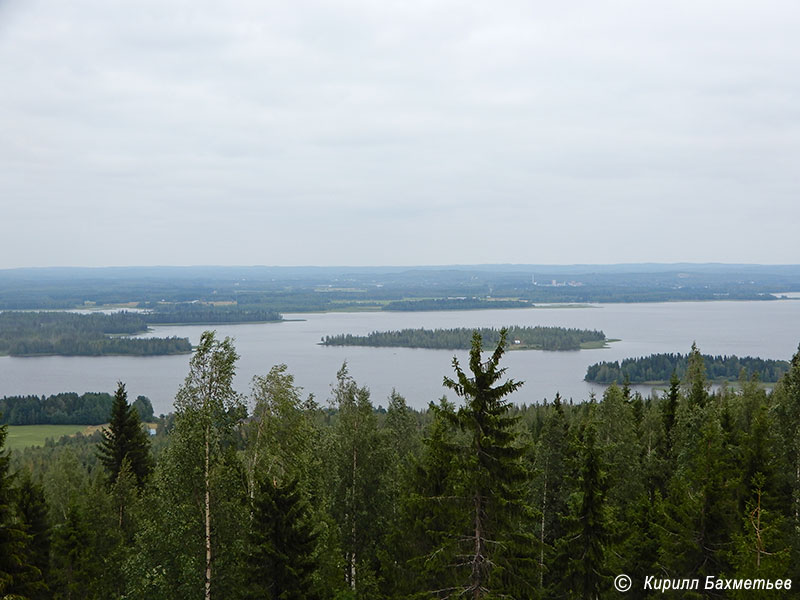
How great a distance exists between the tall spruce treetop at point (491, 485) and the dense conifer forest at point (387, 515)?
0.04m

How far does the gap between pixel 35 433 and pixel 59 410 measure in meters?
8.31

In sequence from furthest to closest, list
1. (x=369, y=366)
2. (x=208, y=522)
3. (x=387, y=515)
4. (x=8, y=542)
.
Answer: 1. (x=369, y=366)
2. (x=387, y=515)
3. (x=208, y=522)
4. (x=8, y=542)

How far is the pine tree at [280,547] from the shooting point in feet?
54.4

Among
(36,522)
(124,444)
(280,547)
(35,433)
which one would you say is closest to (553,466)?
(280,547)

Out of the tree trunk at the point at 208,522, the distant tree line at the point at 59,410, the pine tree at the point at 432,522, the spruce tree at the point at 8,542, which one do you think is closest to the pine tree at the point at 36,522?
the spruce tree at the point at 8,542

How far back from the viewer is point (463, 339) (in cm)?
18475

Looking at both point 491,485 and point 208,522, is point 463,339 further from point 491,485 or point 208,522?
point 491,485

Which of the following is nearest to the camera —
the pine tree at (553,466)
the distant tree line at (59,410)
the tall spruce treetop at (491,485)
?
the tall spruce treetop at (491,485)

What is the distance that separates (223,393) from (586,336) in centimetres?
18193

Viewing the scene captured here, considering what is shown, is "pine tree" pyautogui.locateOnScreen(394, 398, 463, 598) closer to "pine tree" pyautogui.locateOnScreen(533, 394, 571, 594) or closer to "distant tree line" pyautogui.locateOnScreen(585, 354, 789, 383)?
"pine tree" pyautogui.locateOnScreen(533, 394, 571, 594)

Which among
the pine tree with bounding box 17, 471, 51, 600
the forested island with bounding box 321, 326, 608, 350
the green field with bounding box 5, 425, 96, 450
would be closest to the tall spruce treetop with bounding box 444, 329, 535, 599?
the pine tree with bounding box 17, 471, 51, 600

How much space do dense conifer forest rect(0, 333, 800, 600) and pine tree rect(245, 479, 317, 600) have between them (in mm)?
40

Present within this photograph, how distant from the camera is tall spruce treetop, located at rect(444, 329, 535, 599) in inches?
543

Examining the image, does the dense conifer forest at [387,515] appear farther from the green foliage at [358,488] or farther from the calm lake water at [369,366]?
the calm lake water at [369,366]
